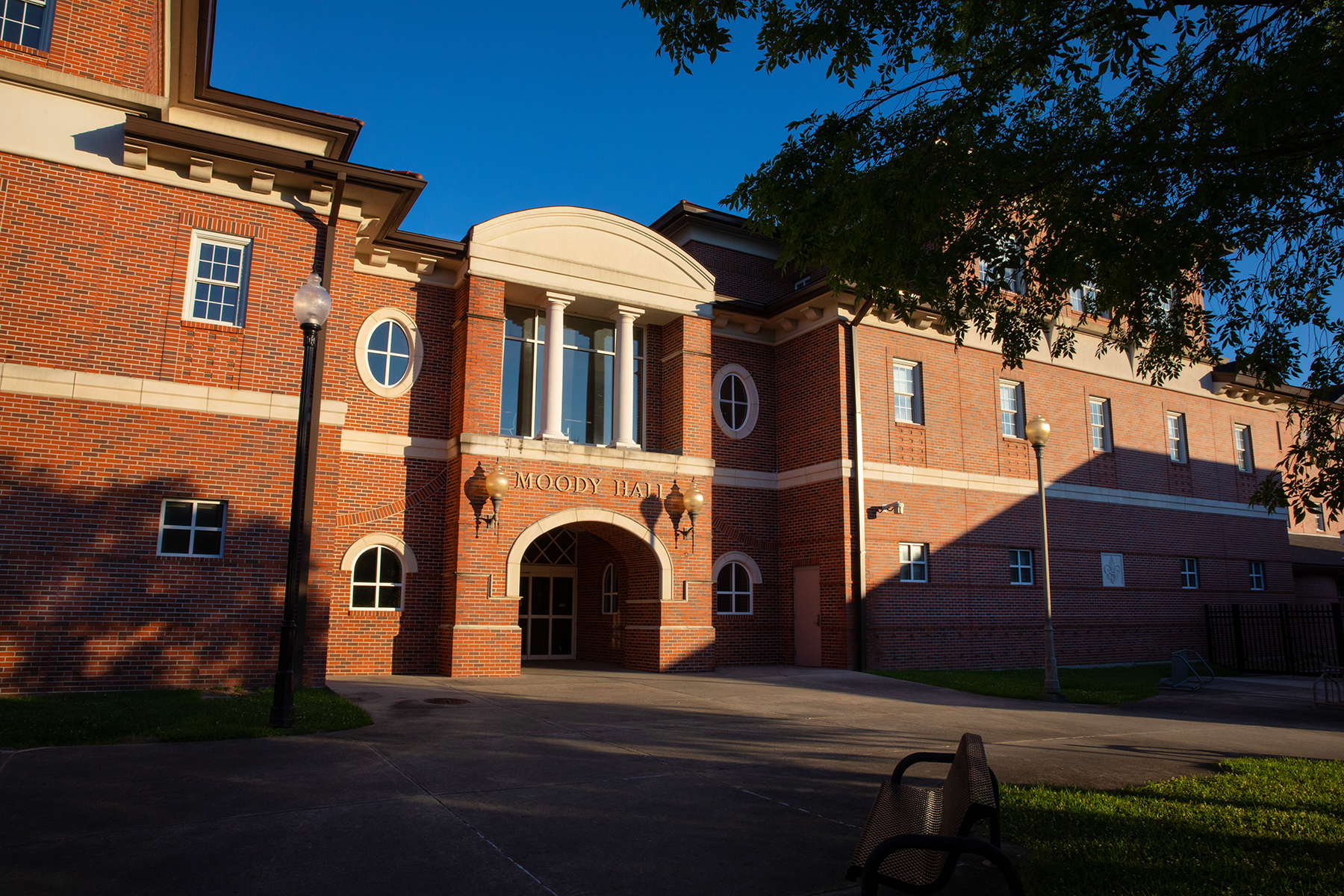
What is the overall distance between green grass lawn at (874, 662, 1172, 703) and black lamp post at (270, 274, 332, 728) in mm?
11378

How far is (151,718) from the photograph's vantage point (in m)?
9.16

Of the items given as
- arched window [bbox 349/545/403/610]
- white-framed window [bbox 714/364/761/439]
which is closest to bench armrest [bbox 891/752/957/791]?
arched window [bbox 349/545/403/610]

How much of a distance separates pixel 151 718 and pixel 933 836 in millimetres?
8782

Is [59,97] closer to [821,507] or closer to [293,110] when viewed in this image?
[293,110]

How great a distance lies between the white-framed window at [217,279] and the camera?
525 inches

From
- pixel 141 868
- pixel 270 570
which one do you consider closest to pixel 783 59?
pixel 141 868

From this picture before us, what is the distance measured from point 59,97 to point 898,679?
17.1 meters

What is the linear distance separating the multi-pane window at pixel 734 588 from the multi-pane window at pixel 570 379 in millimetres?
3705

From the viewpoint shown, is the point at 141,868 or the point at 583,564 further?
the point at 583,564

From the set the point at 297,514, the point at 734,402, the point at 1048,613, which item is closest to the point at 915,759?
the point at 297,514

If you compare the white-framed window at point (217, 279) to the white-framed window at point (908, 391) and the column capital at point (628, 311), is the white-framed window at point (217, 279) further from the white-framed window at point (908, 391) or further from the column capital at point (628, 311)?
the white-framed window at point (908, 391)

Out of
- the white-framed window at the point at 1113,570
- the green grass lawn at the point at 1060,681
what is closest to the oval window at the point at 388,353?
the green grass lawn at the point at 1060,681

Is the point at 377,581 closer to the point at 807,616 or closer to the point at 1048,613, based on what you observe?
the point at 807,616

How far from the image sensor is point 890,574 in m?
19.1
